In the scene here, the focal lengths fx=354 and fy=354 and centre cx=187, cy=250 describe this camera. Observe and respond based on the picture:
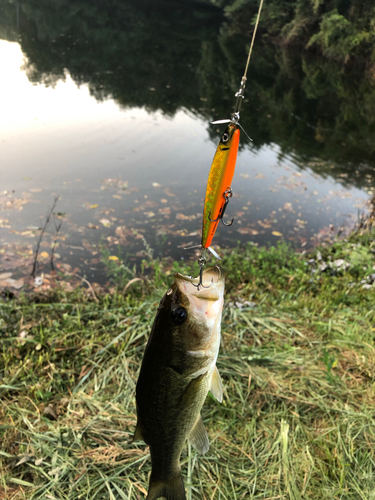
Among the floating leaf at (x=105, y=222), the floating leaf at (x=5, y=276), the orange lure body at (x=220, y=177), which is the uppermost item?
the orange lure body at (x=220, y=177)

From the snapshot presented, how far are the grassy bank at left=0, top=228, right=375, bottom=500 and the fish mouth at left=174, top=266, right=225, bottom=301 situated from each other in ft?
6.74

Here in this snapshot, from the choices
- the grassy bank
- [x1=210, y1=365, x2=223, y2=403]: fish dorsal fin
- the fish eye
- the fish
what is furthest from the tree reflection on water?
the fish eye

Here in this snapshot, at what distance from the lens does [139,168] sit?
32.9ft

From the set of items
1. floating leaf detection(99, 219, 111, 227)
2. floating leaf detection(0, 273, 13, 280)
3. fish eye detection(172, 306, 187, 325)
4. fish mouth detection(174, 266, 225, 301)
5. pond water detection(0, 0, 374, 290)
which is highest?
fish mouth detection(174, 266, 225, 301)

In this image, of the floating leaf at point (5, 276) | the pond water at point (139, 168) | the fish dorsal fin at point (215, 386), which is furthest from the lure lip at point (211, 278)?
the floating leaf at point (5, 276)

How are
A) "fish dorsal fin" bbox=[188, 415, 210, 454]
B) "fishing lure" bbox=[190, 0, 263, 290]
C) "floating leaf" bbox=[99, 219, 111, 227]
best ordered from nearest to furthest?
"fishing lure" bbox=[190, 0, 263, 290], "fish dorsal fin" bbox=[188, 415, 210, 454], "floating leaf" bbox=[99, 219, 111, 227]

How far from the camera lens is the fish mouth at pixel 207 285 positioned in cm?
142

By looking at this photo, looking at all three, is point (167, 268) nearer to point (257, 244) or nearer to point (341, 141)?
point (257, 244)

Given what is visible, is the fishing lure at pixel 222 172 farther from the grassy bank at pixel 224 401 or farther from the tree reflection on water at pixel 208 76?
the tree reflection on water at pixel 208 76

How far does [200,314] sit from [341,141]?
1471cm

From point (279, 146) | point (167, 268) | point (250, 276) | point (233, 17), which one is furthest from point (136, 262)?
point (233, 17)

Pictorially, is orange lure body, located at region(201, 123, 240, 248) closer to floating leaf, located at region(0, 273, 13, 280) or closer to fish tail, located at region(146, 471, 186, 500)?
fish tail, located at region(146, 471, 186, 500)

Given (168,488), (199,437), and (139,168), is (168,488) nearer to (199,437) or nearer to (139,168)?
(199,437)

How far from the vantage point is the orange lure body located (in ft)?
4.21
